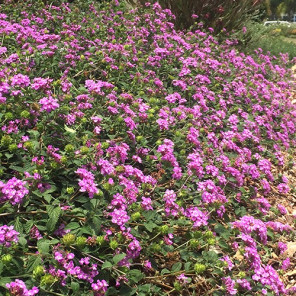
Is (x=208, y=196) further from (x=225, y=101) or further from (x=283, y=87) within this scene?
(x=283, y=87)

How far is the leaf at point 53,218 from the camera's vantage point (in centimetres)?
206

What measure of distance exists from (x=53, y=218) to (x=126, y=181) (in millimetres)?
674

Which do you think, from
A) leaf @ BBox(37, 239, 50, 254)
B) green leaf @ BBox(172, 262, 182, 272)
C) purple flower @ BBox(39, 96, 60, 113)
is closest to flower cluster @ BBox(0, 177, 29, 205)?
leaf @ BBox(37, 239, 50, 254)

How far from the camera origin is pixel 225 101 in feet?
16.3

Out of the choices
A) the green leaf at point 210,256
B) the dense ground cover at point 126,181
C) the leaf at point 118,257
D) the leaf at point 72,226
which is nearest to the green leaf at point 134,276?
the dense ground cover at point 126,181

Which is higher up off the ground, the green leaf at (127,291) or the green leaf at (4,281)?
the green leaf at (4,281)

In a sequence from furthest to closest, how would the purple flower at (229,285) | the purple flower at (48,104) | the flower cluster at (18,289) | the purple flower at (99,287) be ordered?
the purple flower at (48,104) < the purple flower at (229,285) < the purple flower at (99,287) < the flower cluster at (18,289)

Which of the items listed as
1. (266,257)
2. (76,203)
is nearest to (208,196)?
(266,257)

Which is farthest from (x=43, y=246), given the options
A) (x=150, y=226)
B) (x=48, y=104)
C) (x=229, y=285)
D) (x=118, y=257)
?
(x=229, y=285)

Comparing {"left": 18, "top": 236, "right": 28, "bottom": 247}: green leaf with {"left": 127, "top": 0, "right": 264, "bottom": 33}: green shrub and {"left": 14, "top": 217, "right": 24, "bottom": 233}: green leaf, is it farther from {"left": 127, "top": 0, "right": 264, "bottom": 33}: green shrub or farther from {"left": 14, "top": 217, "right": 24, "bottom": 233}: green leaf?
{"left": 127, "top": 0, "right": 264, "bottom": 33}: green shrub

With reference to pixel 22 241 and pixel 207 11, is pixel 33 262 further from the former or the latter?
pixel 207 11

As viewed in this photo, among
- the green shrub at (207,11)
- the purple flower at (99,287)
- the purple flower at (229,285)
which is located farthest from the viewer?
the green shrub at (207,11)

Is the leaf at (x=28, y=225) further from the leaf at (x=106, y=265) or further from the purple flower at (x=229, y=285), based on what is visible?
the purple flower at (x=229, y=285)

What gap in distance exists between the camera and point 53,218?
2.08m
